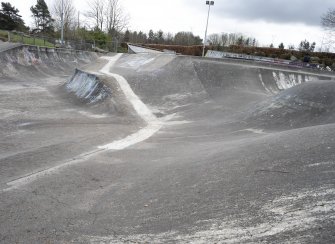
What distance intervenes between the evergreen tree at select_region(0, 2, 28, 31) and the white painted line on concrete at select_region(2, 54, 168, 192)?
4140 centimetres

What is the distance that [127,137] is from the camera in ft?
42.7

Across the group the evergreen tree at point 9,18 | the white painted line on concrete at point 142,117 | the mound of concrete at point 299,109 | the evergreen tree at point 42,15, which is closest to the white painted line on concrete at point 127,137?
the white painted line on concrete at point 142,117

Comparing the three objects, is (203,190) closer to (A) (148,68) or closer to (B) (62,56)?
(A) (148,68)

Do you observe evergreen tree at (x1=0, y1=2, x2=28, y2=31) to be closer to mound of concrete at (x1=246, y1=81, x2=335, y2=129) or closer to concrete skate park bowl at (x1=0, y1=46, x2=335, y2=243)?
concrete skate park bowl at (x1=0, y1=46, x2=335, y2=243)

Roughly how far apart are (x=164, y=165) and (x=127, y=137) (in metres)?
4.21

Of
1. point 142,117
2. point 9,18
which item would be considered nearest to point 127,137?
point 142,117

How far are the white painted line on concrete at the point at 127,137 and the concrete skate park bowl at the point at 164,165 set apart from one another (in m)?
0.05

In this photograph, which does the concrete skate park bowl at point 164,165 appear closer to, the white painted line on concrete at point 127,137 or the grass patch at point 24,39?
the white painted line on concrete at point 127,137

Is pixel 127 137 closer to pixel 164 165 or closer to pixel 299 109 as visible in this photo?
pixel 164 165

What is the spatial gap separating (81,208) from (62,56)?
29965 mm

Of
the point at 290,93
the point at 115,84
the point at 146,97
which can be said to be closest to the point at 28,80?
the point at 115,84

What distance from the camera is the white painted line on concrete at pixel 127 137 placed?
8.01m

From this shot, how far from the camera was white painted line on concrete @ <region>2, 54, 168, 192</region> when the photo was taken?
8011 millimetres

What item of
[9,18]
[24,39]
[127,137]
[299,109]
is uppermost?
[9,18]
